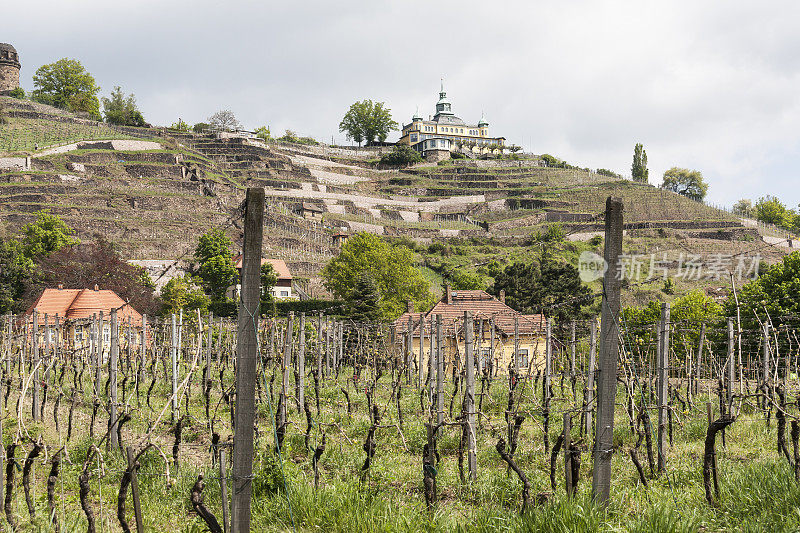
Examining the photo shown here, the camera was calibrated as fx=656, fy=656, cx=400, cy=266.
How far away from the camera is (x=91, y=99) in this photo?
322 ft

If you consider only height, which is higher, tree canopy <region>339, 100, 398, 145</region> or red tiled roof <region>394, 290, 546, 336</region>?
tree canopy <region>339, 100, 398, 145</region>

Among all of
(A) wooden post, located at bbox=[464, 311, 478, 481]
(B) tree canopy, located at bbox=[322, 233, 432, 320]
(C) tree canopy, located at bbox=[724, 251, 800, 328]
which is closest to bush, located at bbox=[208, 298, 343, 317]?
(B) tree canopy, located at bbox=[322, 233, 432, 320]

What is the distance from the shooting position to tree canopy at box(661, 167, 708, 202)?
343 feet

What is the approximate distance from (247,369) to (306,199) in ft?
252

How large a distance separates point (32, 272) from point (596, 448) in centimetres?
4244

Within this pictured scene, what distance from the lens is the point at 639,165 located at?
9856cm

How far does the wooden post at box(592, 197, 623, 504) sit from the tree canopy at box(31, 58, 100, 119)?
4087 inches

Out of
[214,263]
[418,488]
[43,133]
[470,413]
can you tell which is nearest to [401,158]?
[43,133]

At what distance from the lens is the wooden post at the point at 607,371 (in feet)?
16.2

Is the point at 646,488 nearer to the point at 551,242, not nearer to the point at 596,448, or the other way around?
the point at 596,448

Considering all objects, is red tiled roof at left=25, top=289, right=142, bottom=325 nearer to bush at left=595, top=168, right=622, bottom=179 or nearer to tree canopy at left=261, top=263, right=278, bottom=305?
tree canopy at left=261, top=263, right=278, bottom=305

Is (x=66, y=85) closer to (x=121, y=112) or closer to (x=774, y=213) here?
(x=121, y=112)

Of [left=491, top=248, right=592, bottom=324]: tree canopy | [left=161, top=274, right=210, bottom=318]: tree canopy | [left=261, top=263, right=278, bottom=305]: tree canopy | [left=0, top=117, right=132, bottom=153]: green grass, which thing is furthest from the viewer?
[left=0, top=117, right=132, bottom=153]: green grass

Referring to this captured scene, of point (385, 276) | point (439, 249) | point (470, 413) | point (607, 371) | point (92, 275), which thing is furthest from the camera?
point (439, 249)
